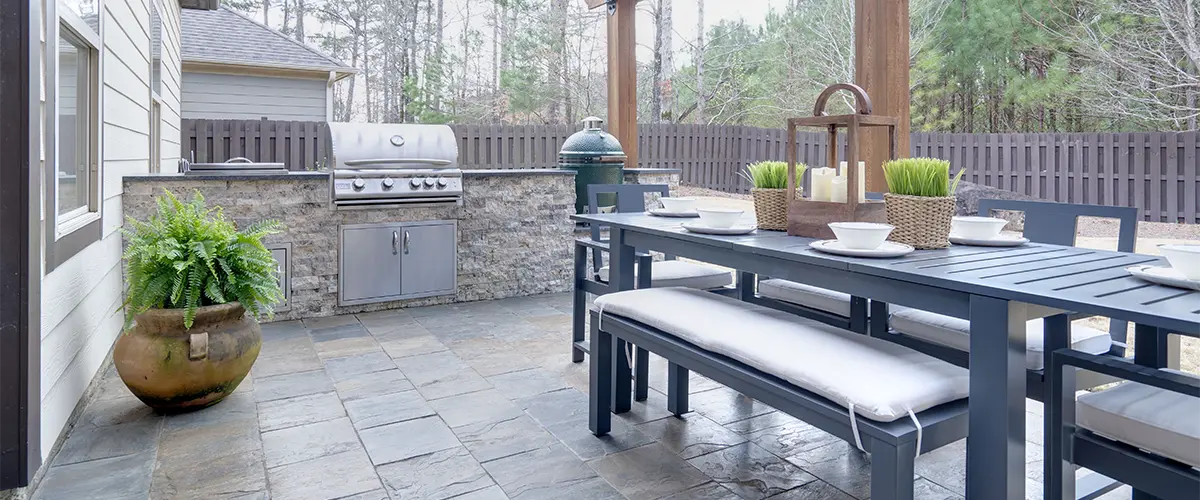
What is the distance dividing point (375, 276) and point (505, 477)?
9.11 feet

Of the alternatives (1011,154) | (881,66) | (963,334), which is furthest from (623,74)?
(1011,154)

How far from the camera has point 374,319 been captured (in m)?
4.62

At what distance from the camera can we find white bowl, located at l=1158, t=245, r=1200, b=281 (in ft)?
5.01

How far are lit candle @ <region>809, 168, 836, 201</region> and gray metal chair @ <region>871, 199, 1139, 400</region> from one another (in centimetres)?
53

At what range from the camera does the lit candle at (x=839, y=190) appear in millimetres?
2291

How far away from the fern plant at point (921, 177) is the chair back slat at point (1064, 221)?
706 mm

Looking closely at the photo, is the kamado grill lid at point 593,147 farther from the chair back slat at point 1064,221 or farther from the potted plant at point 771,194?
the chair back slat at point 1064,221

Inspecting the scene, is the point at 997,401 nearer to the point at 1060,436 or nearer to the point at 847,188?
the point at 1060,436

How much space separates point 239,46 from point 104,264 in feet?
27.9

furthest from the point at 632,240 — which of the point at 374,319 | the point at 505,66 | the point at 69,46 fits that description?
the point at 505,66

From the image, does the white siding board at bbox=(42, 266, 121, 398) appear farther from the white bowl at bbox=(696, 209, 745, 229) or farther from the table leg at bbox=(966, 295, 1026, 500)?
the table leg at bbox=(966, 295, 1026, 500)

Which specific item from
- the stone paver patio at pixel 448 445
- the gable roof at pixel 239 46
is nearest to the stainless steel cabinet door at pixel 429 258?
the stone paver patio at pixel 448 445

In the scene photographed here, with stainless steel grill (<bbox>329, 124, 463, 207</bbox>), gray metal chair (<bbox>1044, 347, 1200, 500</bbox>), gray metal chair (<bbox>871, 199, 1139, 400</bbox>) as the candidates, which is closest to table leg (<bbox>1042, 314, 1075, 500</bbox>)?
gray metal chair (<bbox>1044, 347, 1200, 500</bbox>)

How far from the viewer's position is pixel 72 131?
2613 millimetres
